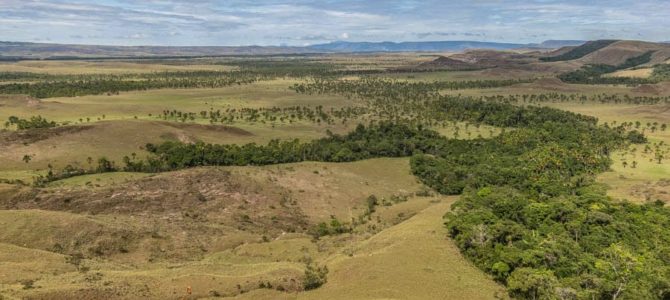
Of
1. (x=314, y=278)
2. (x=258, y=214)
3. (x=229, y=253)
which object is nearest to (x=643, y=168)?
(x=258, y=214)

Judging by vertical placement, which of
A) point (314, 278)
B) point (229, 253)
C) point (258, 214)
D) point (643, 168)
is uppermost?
point (643, 168)

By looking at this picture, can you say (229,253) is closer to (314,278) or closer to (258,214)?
(258,214)

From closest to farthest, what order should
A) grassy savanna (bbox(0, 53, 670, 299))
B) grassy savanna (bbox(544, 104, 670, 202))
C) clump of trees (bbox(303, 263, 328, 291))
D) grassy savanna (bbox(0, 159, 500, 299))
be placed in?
grassy savanna (bbox(0, 159, 500, 299))
grassy savanna (bbox(0, 53, 670, 299))
clump of trees (bbox(303, 263, 328, 291))
grassy savanna (bbox(544, 104, 670, 202))

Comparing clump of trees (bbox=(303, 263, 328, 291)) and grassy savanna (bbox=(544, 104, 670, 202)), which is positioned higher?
grassy savanna (bbox=(544, 104, 670, 202))

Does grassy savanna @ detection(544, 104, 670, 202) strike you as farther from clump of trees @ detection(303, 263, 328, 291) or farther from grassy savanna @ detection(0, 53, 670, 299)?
clump of trees @ detection(303, 263, 328, 291)

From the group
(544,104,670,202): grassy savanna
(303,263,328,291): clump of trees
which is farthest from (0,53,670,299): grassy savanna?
(544,104,670,202): grassy savanna

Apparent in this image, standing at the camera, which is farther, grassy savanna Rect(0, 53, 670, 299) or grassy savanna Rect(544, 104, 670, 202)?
grassy savanna Rect(544, 104, 670, 202)

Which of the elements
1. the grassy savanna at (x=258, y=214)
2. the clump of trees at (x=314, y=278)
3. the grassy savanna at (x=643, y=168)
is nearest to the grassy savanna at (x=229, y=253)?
the grassy savanna at (x=258, y=214)

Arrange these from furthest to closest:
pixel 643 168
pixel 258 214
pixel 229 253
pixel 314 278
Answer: pixel 643 168, pixel 258 214, pixel 229 253, pixel 314 278

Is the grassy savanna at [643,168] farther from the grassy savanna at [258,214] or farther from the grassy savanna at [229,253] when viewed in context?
the grassy savanna at [229,253]

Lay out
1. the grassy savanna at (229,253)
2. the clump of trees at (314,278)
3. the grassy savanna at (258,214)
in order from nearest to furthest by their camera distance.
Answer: the grassy savanna at (229,253) < the grassy savanna at (258,214) < the clump of trees at (314,278)

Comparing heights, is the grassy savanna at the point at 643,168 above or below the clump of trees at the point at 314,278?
above

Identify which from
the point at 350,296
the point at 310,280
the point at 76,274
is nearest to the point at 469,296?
the point at 350,296
